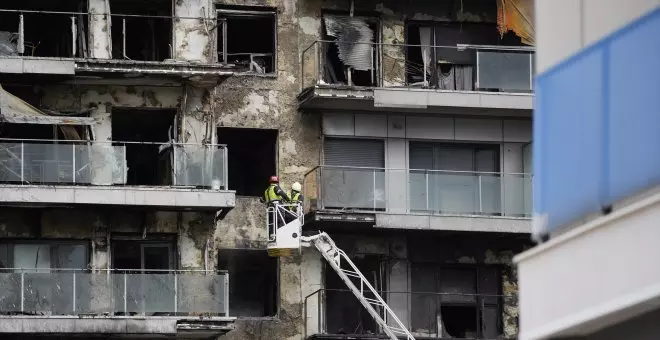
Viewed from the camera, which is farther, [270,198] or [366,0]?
[366,0]

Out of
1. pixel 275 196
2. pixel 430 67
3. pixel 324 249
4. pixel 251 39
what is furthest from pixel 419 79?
pixel 275 196

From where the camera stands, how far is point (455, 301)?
3991 centimetres

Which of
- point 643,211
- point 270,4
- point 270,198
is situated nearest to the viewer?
point 643,211

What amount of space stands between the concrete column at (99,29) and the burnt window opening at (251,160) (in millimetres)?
3546

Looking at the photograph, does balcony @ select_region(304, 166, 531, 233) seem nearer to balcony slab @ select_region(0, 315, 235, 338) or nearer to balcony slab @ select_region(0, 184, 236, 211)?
balcony slab @ select_region(0, 184, 236, 211)

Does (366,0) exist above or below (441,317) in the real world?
above

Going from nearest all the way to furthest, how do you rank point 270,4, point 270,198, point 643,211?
1. point 643,211
2. point 270,198
3. point 270,4

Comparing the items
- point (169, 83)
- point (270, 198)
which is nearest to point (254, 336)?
point (270, 198)

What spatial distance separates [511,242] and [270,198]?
6.01 metres

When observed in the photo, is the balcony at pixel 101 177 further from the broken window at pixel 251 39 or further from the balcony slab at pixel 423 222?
the broken window at pixel 251 39

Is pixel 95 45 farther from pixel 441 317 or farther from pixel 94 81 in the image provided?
pixel 441 317

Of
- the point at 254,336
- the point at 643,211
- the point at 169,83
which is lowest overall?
the point at 254,336

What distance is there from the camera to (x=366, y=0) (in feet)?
131

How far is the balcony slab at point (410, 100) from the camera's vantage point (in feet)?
126
